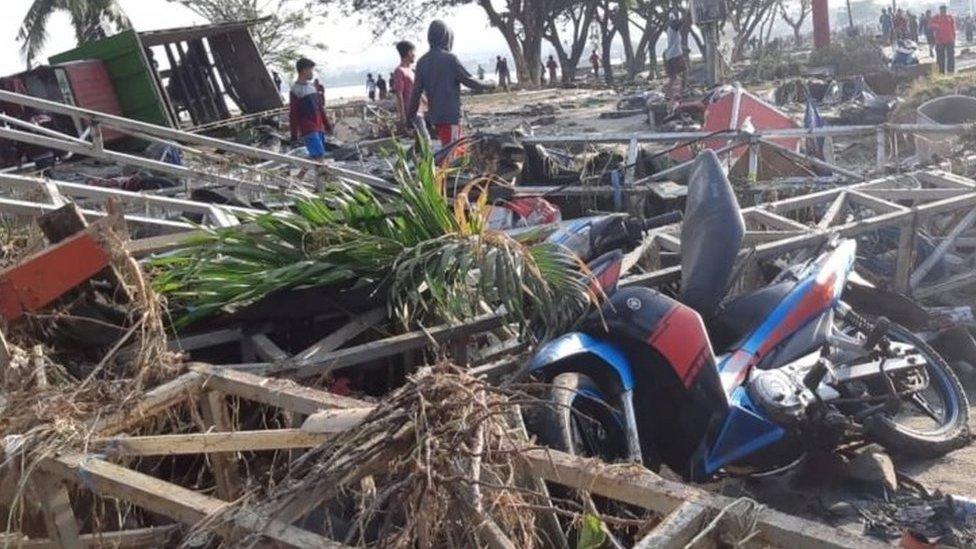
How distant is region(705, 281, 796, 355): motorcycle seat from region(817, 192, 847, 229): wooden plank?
1641mm

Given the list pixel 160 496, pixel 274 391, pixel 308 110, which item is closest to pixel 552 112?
pixel 308 110

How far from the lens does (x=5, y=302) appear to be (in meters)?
3.61

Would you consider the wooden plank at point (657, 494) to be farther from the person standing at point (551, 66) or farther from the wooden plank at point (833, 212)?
the person standing at point (551, 66)

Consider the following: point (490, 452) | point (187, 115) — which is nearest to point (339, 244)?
point (490, 452)

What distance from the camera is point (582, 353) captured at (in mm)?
3656

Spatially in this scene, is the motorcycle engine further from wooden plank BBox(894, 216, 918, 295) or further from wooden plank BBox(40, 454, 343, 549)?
wooden plank BBox(894, 216, 918, 295)

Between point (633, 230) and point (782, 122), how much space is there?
17.7 feet

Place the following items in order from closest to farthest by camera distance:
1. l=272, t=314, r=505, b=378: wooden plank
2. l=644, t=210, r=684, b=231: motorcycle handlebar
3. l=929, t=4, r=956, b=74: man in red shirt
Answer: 1. l=272, t=314, r=505, b=378: wooden plank
2. l=644, t=210, r=684, b=231: motorcycle handlebar
3. l=929, t=4, r=956, b=74: man in red shirt

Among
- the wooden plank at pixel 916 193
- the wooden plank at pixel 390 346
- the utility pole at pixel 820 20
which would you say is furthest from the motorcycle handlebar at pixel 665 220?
the utility pole at pixel 820 20

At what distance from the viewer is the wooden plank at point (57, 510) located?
107 inches

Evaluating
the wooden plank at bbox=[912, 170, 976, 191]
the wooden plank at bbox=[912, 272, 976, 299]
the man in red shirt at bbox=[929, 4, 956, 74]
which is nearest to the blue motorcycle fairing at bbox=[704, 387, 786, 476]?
the wooden plank at bbox=[912, 272, 976, 299]

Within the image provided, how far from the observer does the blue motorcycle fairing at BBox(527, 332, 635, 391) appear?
3.58 m

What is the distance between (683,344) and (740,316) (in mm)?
700

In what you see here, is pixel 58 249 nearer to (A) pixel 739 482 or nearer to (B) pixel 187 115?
(A) pixel 739 482
